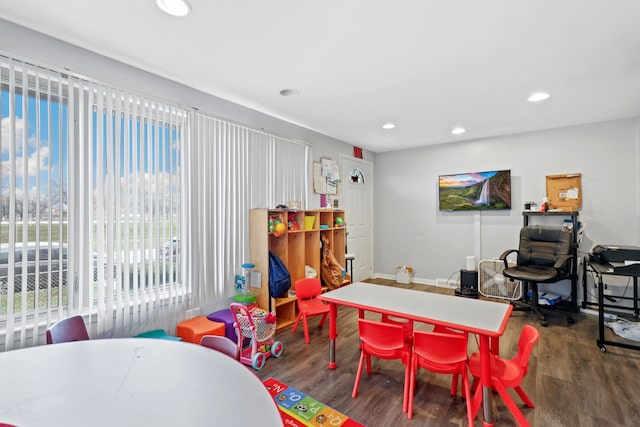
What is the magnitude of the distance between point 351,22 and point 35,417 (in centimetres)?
233

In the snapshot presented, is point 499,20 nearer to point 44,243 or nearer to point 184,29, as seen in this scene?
point 184,29

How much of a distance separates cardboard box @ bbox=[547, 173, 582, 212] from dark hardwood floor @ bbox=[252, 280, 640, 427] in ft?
5.51

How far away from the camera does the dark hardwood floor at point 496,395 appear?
6.48ft

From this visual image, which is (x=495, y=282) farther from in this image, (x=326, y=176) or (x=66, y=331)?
(x=66, y=331)

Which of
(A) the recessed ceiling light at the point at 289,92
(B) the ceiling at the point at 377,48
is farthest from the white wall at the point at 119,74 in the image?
(A) the recessed ceiling light at the point at 289,92

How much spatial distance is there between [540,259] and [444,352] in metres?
3.05

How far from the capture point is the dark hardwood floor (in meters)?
1.97

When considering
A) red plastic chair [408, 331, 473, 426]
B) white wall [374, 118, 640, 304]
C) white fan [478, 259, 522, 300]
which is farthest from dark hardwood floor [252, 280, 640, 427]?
white wall [374, 118, 640, 304]

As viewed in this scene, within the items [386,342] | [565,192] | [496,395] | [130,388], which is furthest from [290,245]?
[565,192]

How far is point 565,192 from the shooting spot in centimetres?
416

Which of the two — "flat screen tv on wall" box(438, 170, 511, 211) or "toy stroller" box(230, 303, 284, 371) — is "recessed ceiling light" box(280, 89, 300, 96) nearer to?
"toy stroller" box(230, 303, 284, 371)

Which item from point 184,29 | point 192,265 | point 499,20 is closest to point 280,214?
point 192,265

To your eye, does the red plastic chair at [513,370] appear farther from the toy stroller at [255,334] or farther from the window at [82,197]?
the window at [82,197]

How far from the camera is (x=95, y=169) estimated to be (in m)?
2.27
